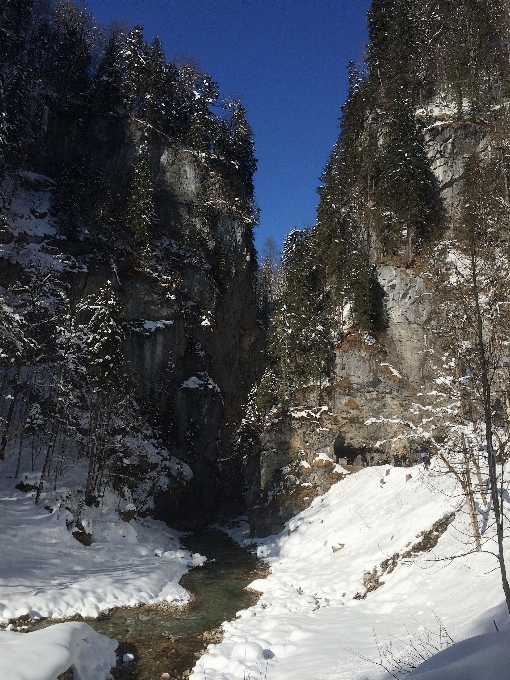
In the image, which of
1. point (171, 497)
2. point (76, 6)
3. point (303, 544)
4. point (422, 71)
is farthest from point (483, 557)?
point (76, 6)

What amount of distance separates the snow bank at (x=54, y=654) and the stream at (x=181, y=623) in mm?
721

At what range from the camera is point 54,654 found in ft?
24.2

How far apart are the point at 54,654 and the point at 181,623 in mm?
6371

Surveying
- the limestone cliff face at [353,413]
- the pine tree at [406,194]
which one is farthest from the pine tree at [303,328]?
the pine tree at [406,194]

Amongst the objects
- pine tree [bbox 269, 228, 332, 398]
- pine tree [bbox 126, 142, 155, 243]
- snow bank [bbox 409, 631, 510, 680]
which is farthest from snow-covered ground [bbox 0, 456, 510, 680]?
pine tree [bbox 126, 142, 155, 243]

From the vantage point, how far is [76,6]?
48.6 meters

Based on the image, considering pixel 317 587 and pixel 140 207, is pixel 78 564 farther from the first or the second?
pixel 140 207

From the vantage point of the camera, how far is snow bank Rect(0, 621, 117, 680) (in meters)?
6.66

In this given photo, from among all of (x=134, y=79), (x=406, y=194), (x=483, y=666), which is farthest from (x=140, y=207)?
(x=483, y=666)

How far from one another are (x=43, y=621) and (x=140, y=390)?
18.8 meters

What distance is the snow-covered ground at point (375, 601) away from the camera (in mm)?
7731

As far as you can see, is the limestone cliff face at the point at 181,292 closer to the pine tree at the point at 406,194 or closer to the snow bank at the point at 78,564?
the snow bank at the point at 78,564

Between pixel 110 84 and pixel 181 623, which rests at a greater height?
pixel 110 84

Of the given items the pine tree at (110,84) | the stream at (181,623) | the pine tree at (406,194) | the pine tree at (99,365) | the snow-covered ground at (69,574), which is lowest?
the stream at (181,623)
